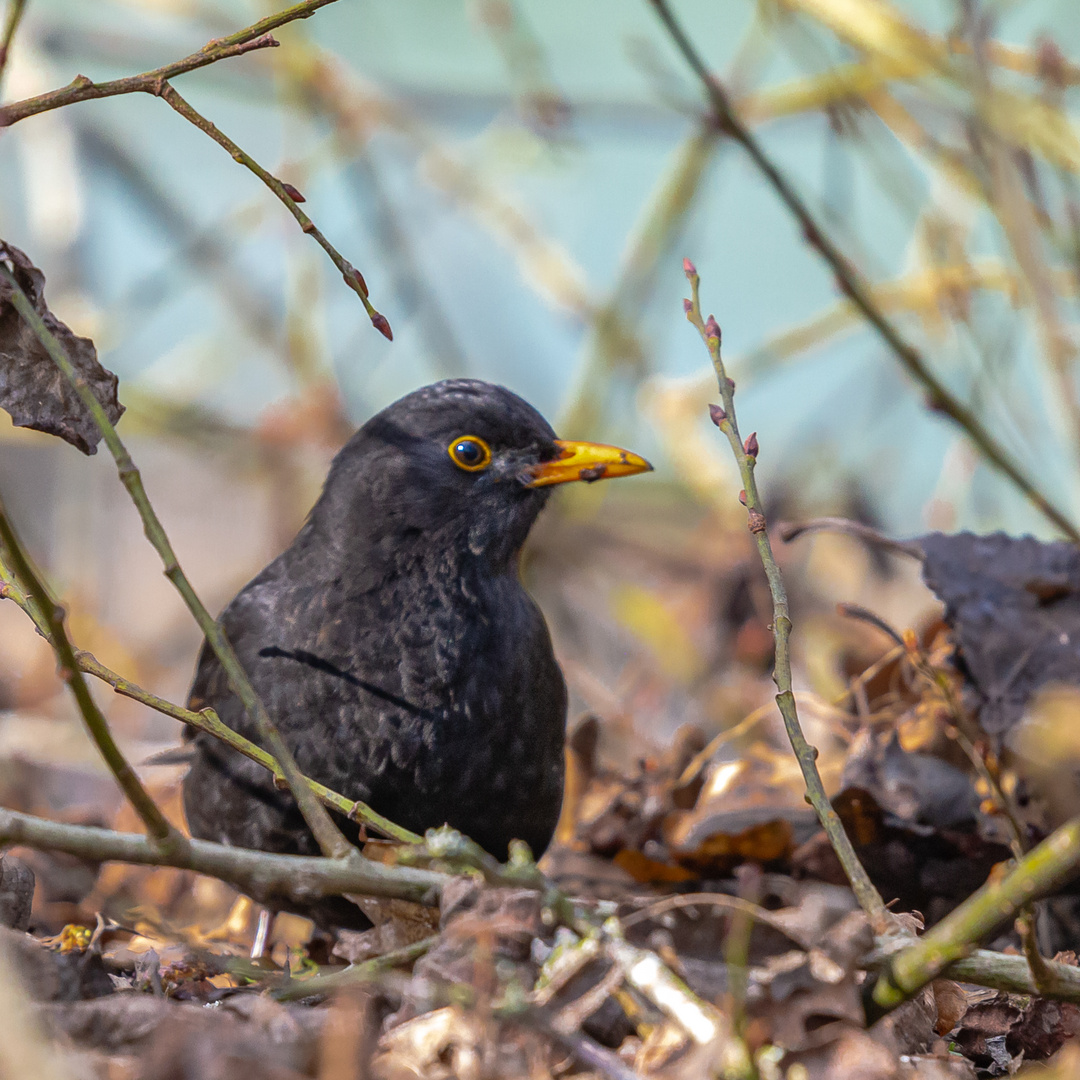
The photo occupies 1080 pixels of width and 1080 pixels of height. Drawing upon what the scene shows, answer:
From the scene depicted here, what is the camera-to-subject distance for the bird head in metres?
2.97

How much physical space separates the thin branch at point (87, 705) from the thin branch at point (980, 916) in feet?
2.88

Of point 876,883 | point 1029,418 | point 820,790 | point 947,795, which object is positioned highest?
point 1029,418

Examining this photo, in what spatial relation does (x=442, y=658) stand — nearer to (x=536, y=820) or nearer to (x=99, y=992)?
(x=536, y=820)

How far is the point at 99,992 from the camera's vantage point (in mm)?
1651

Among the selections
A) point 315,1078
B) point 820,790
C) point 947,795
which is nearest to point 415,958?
point 315,1078

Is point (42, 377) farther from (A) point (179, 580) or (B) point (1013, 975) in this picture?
(B) point (1013, 975)

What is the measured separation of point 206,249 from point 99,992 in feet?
16.0

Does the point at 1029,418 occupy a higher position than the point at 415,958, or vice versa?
the point at 1029,418

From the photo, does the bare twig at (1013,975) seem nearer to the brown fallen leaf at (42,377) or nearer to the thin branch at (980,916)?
the thin branch at (980,916)

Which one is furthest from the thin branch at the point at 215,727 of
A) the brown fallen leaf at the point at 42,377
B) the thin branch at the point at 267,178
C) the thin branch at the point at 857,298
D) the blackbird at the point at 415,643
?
the thin branch at the point at 857,298

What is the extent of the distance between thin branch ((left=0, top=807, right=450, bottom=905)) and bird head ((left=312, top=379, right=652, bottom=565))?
54.1 inches

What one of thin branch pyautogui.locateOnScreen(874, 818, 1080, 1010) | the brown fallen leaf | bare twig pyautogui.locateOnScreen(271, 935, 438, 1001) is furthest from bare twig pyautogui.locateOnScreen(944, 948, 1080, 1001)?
the brown fallen leaf

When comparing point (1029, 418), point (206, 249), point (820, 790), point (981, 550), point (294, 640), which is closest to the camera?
point (820, 790)

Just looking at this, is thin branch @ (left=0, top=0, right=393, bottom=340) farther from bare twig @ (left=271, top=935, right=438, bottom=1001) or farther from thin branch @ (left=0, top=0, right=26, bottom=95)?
bare twig @ (left=271, top=935, right=438, bottom=1001)
